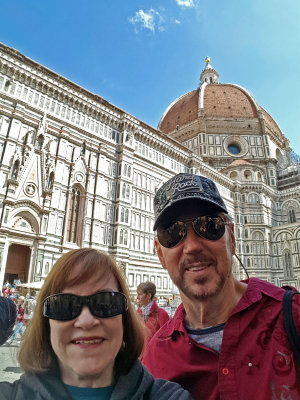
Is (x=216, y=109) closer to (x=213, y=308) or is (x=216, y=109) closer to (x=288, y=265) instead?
(x=288, y=265)

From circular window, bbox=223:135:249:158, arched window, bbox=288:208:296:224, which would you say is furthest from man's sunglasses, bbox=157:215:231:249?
circular window, bbox=223:135:249:158

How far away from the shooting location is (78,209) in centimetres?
2006

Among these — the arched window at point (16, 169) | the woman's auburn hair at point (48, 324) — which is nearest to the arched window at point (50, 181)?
the arched window at point (16, 169)

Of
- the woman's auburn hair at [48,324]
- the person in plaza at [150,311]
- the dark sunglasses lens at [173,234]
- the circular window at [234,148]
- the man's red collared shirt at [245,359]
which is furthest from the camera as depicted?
the circular window at [234,148]

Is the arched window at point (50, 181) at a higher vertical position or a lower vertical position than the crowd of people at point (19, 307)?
higher

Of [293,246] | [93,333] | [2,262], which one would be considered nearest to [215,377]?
[93,333]

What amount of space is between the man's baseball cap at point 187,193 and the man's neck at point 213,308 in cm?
50

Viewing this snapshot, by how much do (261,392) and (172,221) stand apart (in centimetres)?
94

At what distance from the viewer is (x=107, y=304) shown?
4.69 feet

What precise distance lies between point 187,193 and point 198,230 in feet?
0.76

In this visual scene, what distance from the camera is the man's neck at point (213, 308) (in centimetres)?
154

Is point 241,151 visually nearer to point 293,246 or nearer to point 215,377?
point 293,246

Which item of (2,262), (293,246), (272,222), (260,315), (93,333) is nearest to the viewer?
(93,333)

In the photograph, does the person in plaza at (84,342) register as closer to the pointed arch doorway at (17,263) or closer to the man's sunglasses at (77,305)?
the man's sunglasses at (77,305)
